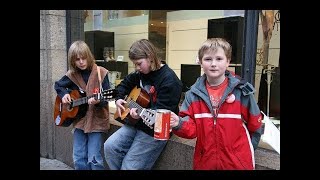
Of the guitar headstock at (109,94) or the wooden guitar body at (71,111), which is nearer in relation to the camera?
the guitar headstock at (109,94)

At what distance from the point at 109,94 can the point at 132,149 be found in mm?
584

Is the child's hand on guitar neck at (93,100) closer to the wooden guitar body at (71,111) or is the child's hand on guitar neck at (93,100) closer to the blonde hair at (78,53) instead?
the wooden guitar body at (71,111)

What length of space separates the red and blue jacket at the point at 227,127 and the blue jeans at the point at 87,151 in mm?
1473

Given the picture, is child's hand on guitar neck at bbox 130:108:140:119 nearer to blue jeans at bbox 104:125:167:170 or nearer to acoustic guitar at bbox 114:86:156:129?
acoustic guitar at bbox 114:86:156:129

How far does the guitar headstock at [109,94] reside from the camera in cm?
332

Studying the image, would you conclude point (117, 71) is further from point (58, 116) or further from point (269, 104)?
point (269, 104)

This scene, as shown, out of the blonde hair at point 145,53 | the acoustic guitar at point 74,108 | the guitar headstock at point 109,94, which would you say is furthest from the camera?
the acoustic guitar at point 74,108

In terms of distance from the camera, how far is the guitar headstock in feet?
10.9

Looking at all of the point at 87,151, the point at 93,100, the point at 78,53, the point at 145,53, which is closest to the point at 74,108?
the point at 93,100

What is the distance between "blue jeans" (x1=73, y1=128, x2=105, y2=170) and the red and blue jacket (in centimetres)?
Answer: 147

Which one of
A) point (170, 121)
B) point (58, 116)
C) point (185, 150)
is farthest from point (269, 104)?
point (58, 116)

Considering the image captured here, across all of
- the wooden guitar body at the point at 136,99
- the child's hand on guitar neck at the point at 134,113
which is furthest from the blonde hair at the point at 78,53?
the child's hand on guitar neck at the point at 134,113

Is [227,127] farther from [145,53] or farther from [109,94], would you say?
[109,94]
